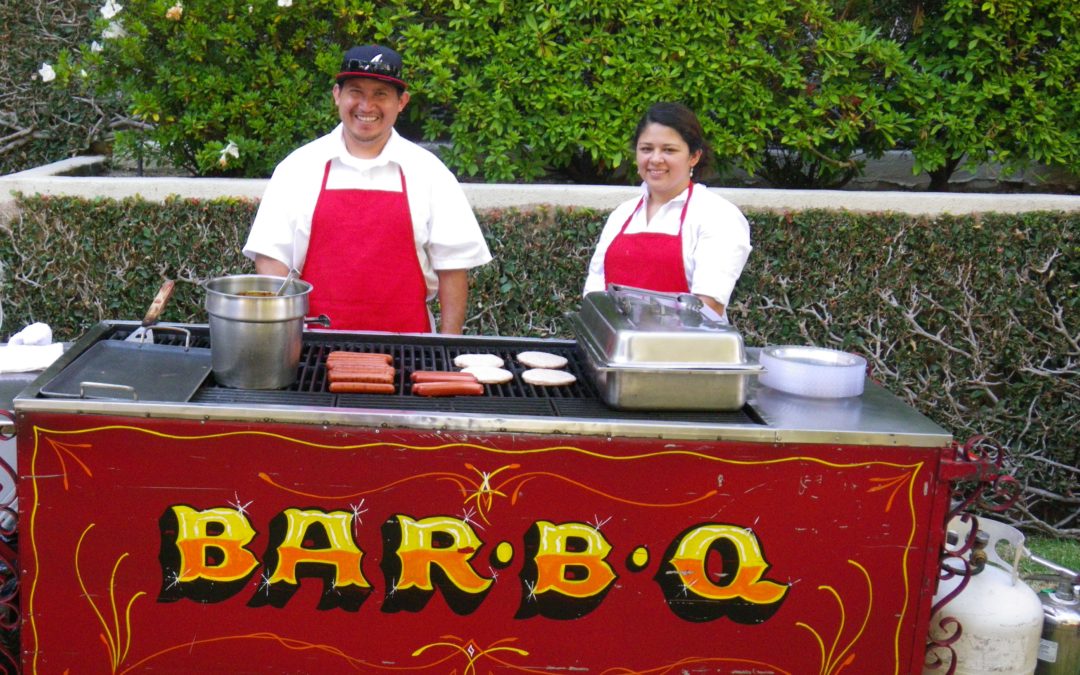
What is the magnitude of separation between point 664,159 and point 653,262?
15.7 inches

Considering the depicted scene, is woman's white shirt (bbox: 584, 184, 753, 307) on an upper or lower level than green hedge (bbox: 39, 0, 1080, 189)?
lower

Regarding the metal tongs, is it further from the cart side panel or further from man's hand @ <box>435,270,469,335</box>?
man's hand @ <box>435,270,469,335</box>

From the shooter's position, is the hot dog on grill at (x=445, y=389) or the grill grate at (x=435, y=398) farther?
the hot dog on grill at (x=445, y=389)

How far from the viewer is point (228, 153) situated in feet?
17.6

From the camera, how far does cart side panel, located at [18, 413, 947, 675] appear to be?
2619 mm

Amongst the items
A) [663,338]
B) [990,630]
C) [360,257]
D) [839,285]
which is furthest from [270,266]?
[839,285]

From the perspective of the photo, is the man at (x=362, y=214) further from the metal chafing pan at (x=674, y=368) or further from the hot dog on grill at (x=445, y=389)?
the metal chafing pan at (x=674, y=368)

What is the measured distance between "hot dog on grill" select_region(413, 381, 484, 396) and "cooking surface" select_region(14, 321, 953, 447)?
0.02 m

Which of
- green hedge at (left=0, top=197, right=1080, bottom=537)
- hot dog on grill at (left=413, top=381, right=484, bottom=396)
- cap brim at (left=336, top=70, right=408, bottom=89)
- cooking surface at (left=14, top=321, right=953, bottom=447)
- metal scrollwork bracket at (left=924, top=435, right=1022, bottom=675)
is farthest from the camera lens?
green hedge at (left=0, top=197, right=1080, bottom=537)

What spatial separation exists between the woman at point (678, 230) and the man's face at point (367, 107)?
995 millimetres

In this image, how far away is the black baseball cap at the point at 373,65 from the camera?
12.1 ft

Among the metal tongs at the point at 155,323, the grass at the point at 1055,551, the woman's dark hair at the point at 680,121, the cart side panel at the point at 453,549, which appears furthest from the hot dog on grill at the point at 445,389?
the grass at the point at 1055,551

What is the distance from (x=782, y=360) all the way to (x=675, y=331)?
17.2 inches

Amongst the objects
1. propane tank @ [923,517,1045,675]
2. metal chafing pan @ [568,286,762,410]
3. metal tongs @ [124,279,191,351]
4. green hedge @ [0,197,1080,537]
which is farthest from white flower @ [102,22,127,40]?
propane tank @ [923,517,1045,675]
